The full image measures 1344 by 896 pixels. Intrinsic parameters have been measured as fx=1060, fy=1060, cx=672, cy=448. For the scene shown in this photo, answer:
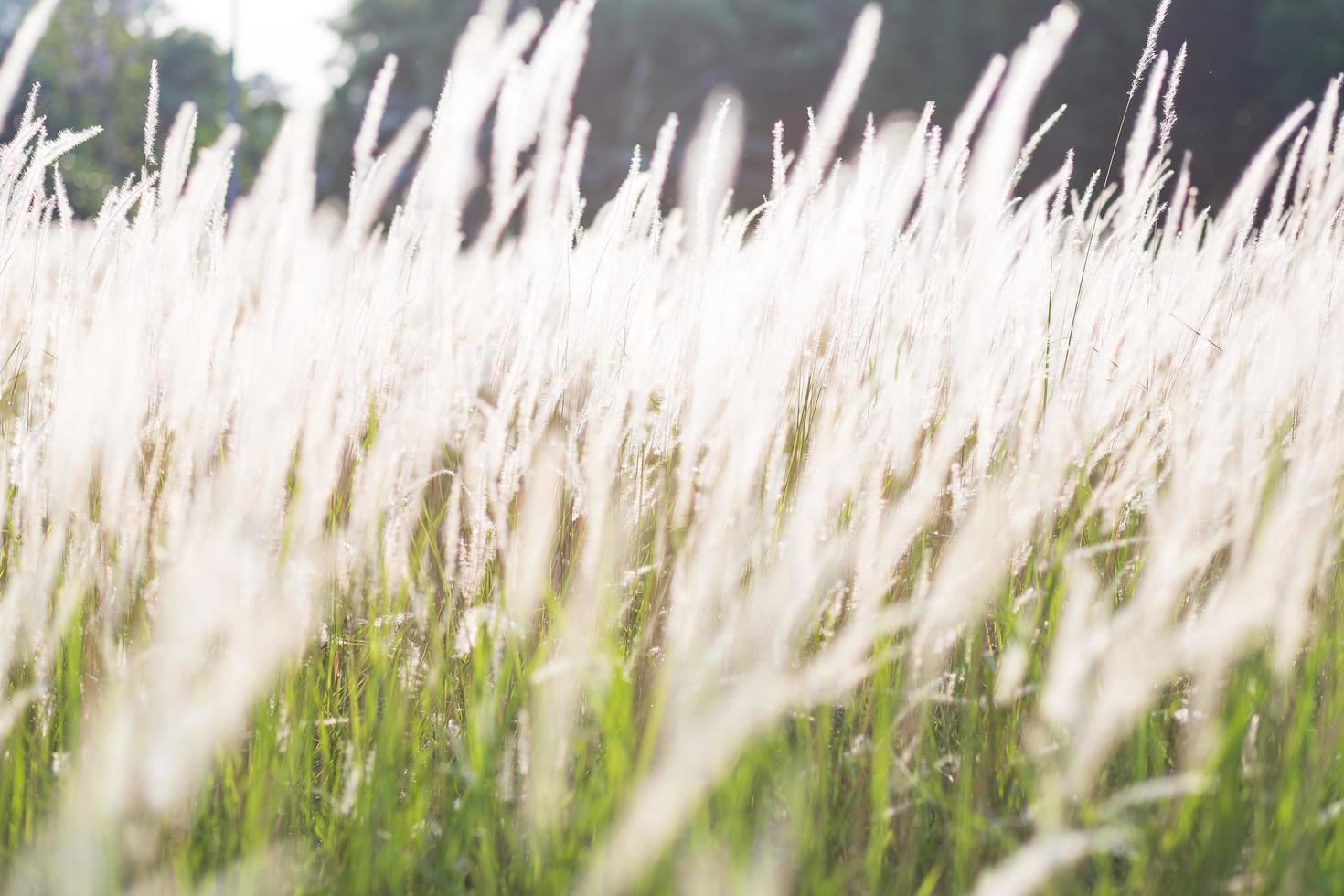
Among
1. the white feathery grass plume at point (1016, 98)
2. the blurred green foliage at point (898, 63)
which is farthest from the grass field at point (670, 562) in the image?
the blurred green foliage at point (898, 63)

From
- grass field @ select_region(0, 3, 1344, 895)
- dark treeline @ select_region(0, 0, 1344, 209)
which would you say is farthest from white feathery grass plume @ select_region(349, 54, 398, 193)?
dark treeline @ select_region(0, 0, 1344, 209)

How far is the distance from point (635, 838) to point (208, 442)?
679 millimetres

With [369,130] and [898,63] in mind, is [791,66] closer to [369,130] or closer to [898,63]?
[898,63]

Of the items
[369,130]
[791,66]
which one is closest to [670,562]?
[369,130]

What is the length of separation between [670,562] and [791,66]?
18731 mm

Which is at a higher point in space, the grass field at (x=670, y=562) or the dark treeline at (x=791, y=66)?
the dark treeline at (x=791, y=66)

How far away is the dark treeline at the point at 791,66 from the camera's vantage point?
616 inches

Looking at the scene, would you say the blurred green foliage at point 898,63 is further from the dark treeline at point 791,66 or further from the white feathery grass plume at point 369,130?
the white feathery grass plume at point 369,130

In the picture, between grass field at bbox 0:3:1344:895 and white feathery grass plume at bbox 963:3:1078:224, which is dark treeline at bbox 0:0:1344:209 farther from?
white feathery grass plume at bbox 963:3:1078:224

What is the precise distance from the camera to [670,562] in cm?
139

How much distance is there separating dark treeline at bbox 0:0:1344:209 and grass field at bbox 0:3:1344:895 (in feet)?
43.3

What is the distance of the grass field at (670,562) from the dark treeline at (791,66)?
13199 mm

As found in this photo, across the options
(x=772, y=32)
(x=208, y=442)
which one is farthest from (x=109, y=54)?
(x=208, y=442)

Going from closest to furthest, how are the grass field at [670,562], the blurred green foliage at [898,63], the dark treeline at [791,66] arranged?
the grass field at [670,562] < the dark treeline at [791,66] < the blurred green foliage at [898,63]
